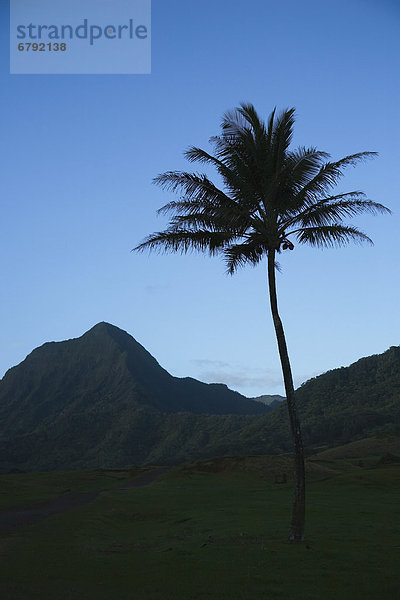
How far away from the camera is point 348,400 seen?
6048 inches

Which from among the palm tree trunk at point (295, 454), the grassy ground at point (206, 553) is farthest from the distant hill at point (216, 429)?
the palm tree trunk at point (295, 454)

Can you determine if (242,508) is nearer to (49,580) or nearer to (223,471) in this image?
(49,580)

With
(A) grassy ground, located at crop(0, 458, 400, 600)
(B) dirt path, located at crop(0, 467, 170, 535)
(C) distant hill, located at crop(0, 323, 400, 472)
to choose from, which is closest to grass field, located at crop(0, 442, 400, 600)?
(A) grassy ground, located at crop(0, 458, 400, 600)

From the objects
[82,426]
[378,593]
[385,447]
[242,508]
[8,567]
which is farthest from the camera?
[82,426]

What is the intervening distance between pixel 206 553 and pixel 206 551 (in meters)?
0.41

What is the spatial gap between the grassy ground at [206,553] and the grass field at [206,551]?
3 centimetres

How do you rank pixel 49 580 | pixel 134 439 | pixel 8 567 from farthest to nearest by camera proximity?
1. pixel 134 439
2. pixel 8 567
3. pixel 49 580

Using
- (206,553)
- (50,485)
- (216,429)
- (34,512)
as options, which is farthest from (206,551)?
(216,429)

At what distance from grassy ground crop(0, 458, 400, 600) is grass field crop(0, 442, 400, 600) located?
0.10 ft

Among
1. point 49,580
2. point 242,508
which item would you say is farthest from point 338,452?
point 49,580

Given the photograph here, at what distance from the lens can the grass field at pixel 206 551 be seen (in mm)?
12047

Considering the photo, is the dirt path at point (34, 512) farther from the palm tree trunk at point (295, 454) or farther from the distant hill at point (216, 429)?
the distant hill at point (216, 429)

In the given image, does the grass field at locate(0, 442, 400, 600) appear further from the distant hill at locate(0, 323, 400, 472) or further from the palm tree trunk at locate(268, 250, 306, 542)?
the distant hill at locate(0, 323, 400, 472)

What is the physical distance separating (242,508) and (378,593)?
67.4 ft
